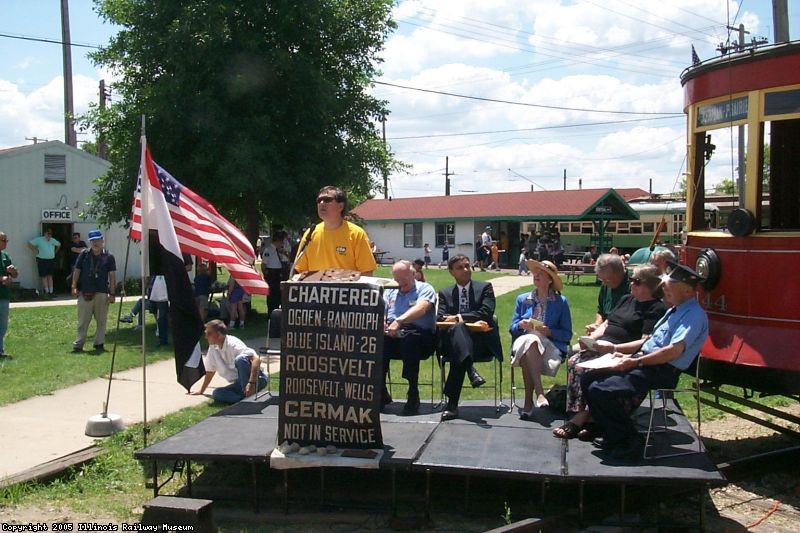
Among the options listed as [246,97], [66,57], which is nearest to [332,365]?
[246,97]

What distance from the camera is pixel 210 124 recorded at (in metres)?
14.3

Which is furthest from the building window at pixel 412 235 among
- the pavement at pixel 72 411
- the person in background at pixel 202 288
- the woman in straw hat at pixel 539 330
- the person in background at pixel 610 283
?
the woman in straw hat at pixel 539 330

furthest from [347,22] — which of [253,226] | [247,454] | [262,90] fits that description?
[247,454]

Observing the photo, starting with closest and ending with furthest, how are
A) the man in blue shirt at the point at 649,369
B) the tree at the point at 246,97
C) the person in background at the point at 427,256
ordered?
1. the man in blue shirt at the point at 649,369
2. the tree at the point at 246,97
3. the person in background at the point at 427,256

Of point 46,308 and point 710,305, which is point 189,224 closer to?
point 710,305

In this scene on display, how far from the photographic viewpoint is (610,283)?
7.07 metres

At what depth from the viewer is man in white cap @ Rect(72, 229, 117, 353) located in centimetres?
1170

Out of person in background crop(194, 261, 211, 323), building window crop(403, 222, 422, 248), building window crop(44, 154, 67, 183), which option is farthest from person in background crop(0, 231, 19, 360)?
building window crop(403, 222, 422, 248)

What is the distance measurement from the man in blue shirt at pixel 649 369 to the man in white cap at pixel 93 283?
27.3 feet

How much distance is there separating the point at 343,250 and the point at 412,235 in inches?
1508

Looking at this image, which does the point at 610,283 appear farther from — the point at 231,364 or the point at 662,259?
the point at 231,364

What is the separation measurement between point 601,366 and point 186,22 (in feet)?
36.8

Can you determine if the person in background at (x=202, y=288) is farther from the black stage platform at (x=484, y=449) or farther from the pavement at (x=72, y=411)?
the black stage platform at (x=484, y=449)

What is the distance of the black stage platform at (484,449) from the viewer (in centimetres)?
515
